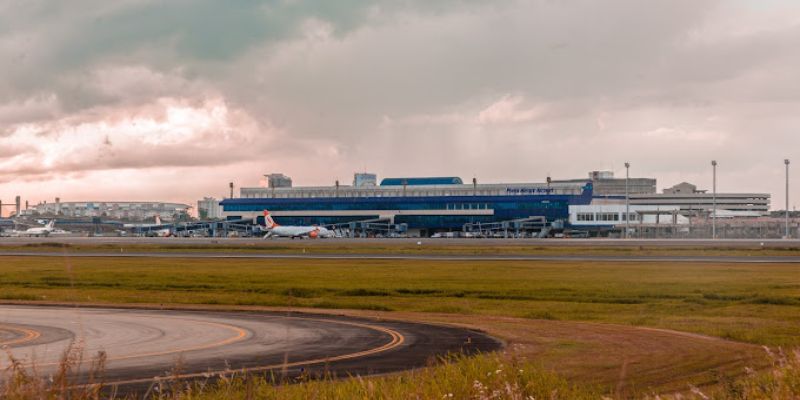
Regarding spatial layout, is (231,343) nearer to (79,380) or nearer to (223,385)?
(79,380)

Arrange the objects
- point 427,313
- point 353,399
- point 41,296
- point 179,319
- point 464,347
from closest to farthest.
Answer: point 353,399 → point 464,347 → point 179,319 → point 427,313 → point 41,296

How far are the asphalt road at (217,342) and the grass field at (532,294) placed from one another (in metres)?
2.20

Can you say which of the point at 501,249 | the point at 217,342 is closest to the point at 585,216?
the point at 501,249

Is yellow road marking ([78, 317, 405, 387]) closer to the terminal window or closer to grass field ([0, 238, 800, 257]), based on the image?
grass field ([0, 238, 800, 257])

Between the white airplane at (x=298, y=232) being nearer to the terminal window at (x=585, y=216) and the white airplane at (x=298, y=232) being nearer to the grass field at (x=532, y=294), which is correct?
the terminal window at (x=585, y=216)

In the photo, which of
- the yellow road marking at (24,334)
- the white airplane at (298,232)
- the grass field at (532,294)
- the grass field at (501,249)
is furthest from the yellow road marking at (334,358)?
the white airplane at (298,232)

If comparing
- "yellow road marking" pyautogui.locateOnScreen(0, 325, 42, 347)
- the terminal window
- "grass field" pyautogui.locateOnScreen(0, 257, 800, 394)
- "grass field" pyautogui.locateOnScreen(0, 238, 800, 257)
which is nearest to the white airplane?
"grass field" pyautogui.locateOnScreen(0, 238, 800, 257)

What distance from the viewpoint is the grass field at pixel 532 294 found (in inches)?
1004

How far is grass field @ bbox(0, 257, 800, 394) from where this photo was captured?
25.5m

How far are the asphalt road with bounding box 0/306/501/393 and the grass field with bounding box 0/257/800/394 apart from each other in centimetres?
220

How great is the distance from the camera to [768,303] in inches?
1638

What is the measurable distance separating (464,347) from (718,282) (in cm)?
3165

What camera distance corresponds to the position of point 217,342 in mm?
26672

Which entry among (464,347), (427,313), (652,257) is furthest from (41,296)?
(652,257)
